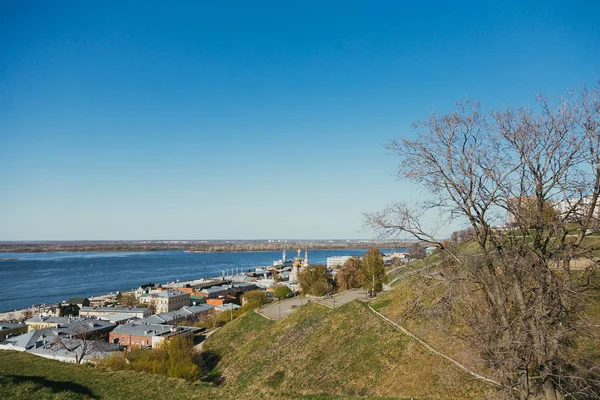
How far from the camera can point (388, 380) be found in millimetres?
16047

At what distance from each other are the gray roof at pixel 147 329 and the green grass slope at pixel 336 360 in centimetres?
1195

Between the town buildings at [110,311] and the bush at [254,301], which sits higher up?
the bush at [254,301]

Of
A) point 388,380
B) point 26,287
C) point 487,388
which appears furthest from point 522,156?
point 26,287

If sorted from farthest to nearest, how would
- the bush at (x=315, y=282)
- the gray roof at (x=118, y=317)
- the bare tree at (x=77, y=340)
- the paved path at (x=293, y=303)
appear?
the gray roof at (x=118, y=317) → the bush at (x=315, y=282) → the bare tree at (x=77, y=340) → the paved path at (x=293, y=303)

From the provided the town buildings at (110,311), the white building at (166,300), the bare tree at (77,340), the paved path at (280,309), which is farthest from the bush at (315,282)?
the white building at (166,300)

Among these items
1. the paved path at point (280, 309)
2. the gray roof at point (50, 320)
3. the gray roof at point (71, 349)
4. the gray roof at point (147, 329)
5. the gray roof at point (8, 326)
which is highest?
the paved path at point (280, 309)

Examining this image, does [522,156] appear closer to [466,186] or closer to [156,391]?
[466,186]

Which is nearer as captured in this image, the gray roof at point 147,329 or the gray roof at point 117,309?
the gray roof at point 147,329

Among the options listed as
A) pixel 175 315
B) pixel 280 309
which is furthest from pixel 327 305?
pixel 175 315

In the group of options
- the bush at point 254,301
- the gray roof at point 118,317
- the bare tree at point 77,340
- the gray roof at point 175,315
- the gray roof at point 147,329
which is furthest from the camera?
the gray roof at point 118,317

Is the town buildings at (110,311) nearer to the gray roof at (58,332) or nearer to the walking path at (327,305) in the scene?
the gray roof at (58,332)

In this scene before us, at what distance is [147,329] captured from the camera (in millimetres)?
44281

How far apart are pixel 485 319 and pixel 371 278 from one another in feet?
92.9

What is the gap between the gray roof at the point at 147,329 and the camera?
41541 millimetres
